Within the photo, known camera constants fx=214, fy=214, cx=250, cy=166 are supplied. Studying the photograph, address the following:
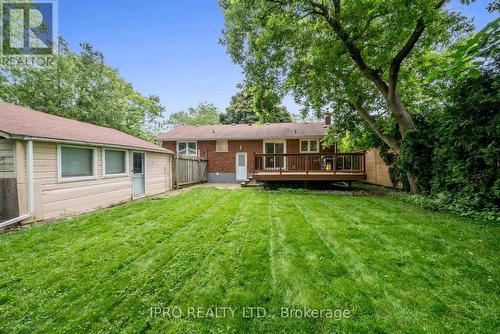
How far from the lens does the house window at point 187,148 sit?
16.2 m

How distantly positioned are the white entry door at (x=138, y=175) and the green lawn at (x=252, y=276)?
4195 millimetres

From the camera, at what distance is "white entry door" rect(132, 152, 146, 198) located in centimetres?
900

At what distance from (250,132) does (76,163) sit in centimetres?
1124

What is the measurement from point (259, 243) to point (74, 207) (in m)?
5.90

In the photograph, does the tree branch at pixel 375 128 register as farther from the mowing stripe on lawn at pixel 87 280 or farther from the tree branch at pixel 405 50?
the mowing stripe on lawn at pixel 87 280

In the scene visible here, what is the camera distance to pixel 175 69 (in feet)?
76.8

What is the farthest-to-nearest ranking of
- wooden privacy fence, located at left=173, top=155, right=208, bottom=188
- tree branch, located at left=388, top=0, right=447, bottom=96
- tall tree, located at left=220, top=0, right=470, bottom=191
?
1. wooden privacy fence, located at left=173, top=155, right=208, bottom=188
2. tall tree, located at left=220, top=0, right=470, bottom=191
3. tree branch, located at left=388, top=0, right=447, bottom=96

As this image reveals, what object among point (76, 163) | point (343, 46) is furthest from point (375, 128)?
point (76, 163)

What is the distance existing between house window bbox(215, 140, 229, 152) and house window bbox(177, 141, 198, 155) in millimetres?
1651

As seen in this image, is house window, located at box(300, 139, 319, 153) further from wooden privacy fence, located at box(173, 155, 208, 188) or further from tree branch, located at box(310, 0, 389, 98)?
tree branch, located at box(310, 0, 389, 98)

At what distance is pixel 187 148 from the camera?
16297 millimetres

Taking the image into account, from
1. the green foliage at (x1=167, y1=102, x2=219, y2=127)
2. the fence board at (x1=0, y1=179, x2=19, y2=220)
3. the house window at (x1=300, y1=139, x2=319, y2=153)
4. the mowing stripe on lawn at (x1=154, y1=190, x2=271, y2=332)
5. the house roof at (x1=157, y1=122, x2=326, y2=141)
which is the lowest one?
the mowing stripe on lawn at (x1=154, y1=190, x2=271, y2=332)

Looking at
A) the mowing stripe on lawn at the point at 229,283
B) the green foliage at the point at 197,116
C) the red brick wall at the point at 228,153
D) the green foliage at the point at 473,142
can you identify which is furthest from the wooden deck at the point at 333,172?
the green foliage at the point at 197,116

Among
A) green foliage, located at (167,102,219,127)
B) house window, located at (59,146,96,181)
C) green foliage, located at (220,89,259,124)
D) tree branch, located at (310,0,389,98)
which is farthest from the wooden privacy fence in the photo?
green foliage, located at (167,102,219,127)
